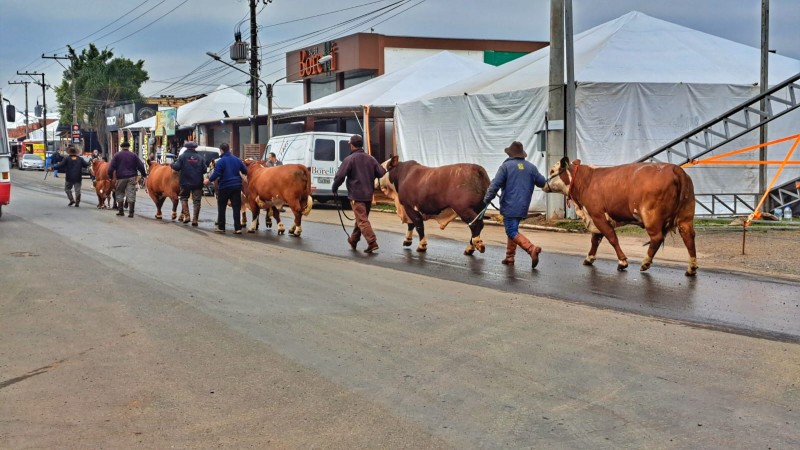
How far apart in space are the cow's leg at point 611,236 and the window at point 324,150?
1383 centimetres

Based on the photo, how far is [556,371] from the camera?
6.31 meters

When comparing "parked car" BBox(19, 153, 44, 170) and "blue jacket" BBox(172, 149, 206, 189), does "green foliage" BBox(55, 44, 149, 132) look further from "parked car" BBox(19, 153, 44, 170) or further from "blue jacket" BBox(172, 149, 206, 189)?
"blue jacket" BBox(172, 149, 206, 189)

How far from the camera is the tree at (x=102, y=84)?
77.9 m

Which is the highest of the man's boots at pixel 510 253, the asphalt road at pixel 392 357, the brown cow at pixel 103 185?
the brown cow at pixel 103 185

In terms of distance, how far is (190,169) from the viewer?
61.4ft

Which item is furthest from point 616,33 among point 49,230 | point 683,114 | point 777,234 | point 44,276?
point 44,276

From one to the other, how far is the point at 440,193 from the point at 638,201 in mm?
3344

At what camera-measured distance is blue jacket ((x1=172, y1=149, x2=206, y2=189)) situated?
61.4 feet

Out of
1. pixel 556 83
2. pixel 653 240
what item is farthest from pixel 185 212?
pixel 653 240

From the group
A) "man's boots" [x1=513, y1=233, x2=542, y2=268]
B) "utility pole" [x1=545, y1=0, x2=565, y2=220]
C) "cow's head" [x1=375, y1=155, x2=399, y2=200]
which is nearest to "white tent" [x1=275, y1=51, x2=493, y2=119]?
"utility pole" [x1=545, y1=0, x2=565, y2=220]

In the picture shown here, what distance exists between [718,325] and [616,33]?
15.2 metres

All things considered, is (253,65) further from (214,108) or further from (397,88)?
(214,108)

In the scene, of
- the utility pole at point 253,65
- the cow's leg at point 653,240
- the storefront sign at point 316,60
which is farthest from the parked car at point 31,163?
the cow's leg at point 653,240

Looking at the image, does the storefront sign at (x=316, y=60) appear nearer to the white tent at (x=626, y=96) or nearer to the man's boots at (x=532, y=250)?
the white tent at (x=626, y=96)
